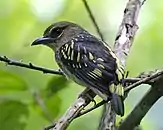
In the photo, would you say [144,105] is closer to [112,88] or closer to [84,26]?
[112,88]

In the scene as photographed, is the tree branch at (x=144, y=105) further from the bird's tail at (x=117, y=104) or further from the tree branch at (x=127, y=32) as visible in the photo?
the tree branch at (x=127, y=32)

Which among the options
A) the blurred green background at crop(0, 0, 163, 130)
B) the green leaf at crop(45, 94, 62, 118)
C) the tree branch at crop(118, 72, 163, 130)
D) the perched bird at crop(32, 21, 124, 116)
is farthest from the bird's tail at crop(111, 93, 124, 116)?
the blurred green background at crop(0, 0, 163, 130)

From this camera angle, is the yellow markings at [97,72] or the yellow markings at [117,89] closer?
the yellow markings at [117,89]

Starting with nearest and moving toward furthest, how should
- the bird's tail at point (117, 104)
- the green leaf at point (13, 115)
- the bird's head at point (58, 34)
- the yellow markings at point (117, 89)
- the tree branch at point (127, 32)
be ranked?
the bird's tail at point (117, 104) → the yellow markings at point (117, 89) → the green leaf at point (13, 115) → the tree branch at point (127, 32) → the bird's head at point (58, 34)

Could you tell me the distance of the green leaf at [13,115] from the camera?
266 cm

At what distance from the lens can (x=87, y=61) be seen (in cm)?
300

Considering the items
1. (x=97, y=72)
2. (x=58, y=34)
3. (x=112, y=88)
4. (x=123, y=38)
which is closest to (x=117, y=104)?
(x=112, y=88)

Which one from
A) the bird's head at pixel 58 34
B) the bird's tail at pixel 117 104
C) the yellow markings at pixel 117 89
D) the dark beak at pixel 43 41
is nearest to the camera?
the bird's tail at pixel 117 104

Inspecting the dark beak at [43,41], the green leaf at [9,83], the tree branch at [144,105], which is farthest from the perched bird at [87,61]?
the green leaf at [9,83]

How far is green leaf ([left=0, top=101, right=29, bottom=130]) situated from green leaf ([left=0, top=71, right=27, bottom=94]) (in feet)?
0.24

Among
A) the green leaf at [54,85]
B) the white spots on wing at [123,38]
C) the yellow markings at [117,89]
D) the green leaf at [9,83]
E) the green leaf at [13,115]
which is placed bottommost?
the yellow markings at [117,89]

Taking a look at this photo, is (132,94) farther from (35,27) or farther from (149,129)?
(35,27)

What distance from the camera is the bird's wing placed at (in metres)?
2.74

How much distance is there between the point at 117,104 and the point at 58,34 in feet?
4.08
